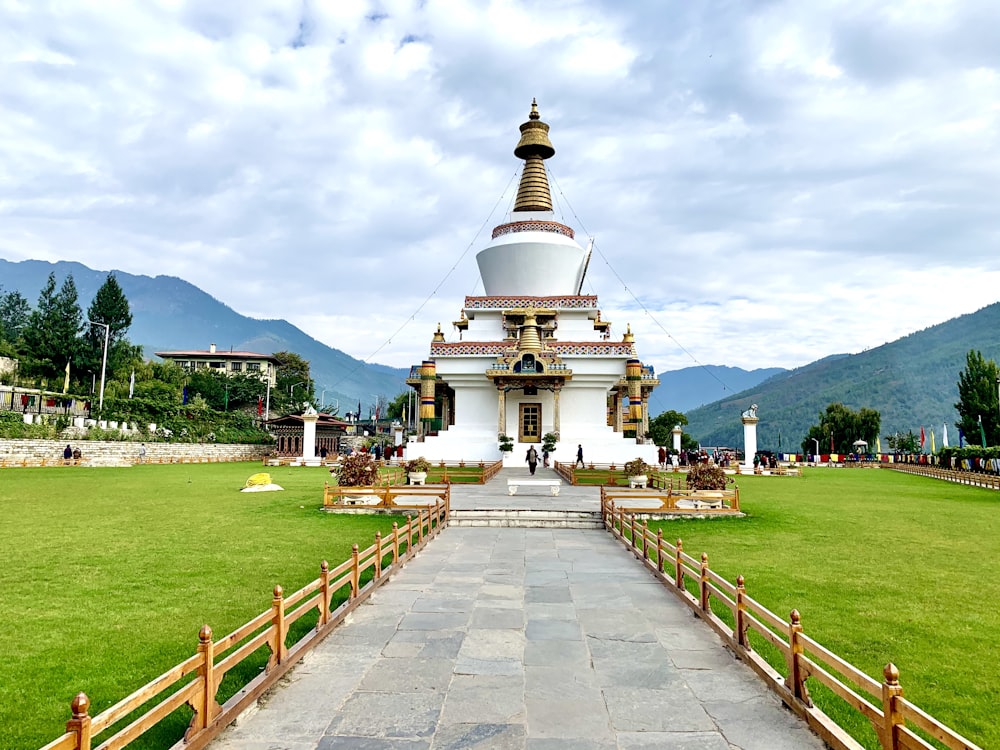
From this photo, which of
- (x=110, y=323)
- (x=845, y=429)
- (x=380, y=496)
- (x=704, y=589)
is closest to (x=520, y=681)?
(x=704, y=589)

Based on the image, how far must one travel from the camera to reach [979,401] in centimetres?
5175

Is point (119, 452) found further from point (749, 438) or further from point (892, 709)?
point (892, 709)

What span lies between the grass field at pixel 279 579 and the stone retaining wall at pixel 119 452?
60.7 feet

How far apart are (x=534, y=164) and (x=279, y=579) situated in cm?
3887

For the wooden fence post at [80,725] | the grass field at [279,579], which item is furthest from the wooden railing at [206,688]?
the grass field at [279,579]

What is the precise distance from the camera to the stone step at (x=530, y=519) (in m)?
16.2

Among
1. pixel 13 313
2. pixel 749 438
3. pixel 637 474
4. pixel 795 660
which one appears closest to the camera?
pixel 795 660

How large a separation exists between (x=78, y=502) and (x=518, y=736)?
18.7m

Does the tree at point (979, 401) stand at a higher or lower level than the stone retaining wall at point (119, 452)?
higher

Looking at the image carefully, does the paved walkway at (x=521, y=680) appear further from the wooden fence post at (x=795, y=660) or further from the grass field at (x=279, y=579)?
the grass field at (x=279, y=579)

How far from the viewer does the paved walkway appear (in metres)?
4.78

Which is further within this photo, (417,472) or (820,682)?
(417,472)

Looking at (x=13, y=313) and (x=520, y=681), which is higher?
(x=13, y=313)

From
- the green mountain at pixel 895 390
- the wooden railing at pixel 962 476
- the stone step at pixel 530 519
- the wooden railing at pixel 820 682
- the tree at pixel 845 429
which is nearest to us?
the wooden railing at pixel 820 682
